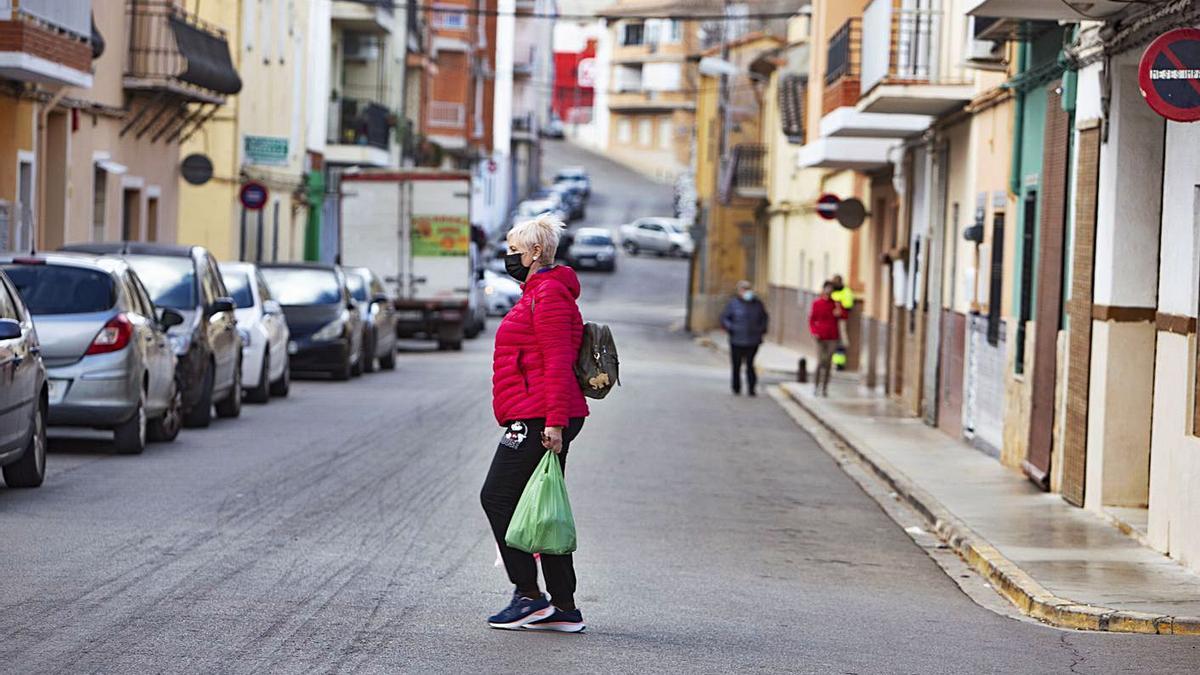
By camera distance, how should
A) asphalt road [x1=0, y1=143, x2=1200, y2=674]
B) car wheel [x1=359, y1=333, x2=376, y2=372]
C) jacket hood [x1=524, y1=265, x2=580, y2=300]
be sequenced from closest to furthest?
asphalt road [x1=0, y1=143, x2=1200, y2=674] < jacket hood [x1=524, y1=265, x2=580, y2=300] < car wheel [x1=359, y1=333, x2=376, y2=372]

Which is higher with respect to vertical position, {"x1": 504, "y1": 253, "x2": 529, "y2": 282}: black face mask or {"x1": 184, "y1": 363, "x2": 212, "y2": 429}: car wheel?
{"x1": 504, "y1": 253, "x2": 529, "y2": 282}: black face mask

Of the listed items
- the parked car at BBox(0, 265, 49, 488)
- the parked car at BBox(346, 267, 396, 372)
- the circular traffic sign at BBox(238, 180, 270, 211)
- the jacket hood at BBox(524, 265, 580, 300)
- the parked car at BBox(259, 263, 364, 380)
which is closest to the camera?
the jacket hood at BBox(524, 265, 580, 300)

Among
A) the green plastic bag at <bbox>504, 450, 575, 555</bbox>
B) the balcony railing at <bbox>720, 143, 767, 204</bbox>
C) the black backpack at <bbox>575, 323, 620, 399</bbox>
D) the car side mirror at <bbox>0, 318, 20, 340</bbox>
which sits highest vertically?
the balcony railing at <bbox>720, 143, 767, 204</bbox>

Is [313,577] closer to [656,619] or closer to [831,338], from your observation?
[656,619]

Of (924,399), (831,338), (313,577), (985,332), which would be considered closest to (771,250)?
(831,338)

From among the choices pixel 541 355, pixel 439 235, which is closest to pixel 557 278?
pixel 541 355

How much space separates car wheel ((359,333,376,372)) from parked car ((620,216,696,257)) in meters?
→ 54.1

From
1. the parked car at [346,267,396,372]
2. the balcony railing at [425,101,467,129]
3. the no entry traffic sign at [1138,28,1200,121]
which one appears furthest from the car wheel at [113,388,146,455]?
the balcony railing at [425,101,467,129]

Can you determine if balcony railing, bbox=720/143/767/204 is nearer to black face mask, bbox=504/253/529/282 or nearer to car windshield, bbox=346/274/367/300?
car windshield, bbox=346/274/367/300

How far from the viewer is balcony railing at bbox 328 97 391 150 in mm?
55156

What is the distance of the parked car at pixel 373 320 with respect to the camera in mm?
29859

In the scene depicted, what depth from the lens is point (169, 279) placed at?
1933 centimetres

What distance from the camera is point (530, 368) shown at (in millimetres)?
8406

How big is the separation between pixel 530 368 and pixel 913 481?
29.7 ft
